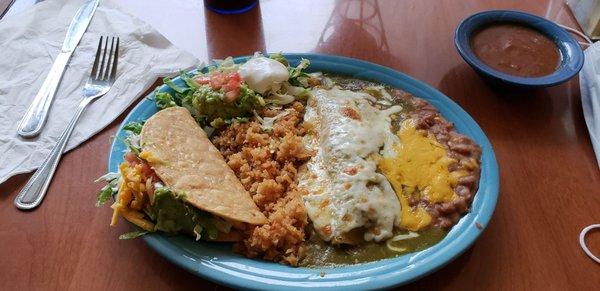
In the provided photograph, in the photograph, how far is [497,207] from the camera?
1485mm

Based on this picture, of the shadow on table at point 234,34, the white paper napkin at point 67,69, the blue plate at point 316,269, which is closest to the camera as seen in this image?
the blue plate at point 316,269

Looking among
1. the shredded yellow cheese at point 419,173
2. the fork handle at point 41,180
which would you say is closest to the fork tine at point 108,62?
the fork handle at point 41,180

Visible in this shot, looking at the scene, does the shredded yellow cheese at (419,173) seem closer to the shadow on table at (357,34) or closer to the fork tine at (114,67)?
the shadow on table at (357,34)

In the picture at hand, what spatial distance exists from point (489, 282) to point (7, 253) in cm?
129

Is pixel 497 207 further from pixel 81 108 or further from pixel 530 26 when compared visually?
pixel 81 108

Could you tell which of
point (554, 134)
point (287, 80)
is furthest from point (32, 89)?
point (554, 134)

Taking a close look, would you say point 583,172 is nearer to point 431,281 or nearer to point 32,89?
point 431,281

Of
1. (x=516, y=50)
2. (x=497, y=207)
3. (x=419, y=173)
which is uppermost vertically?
(x=516, y=50)

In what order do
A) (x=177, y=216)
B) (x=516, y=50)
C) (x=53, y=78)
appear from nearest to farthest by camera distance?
(x=177, y=216)
(x=53, y=78)
(x=516, y=50)

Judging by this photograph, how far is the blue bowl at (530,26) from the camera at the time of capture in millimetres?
1698

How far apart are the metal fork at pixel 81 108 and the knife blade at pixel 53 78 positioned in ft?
0.32

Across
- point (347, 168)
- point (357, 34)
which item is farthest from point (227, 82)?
point (357, 34)

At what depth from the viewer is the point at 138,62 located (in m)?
1.85

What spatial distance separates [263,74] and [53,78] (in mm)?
787
